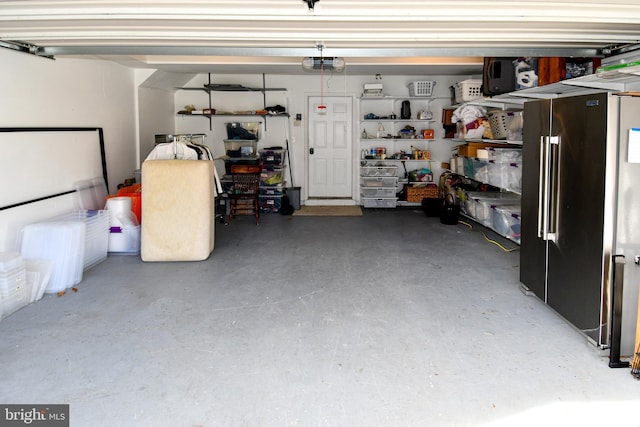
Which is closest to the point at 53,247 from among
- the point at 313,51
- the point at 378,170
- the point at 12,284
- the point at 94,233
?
the point at 12,284

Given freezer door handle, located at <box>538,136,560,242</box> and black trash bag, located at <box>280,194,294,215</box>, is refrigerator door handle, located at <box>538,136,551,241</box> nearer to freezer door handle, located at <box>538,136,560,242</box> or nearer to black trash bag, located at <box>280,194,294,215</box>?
freezer door handle, located at <box>538,136,560,242</box>

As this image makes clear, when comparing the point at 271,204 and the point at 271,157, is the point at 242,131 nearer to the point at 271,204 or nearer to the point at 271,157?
the point at 271,157

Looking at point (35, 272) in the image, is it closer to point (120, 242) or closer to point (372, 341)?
point (120, 242)

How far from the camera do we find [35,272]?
3.88m

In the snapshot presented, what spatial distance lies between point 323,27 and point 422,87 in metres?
5.30

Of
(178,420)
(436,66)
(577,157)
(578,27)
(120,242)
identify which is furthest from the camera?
(436,66)

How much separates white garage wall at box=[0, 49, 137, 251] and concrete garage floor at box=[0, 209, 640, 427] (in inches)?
34.7

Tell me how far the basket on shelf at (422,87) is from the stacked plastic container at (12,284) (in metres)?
6.70

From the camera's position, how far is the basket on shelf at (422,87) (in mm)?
8375

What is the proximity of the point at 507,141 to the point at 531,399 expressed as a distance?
386cm

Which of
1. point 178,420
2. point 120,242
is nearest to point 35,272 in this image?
point 120,242

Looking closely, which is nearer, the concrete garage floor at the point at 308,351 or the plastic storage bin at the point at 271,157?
the concrete garage floor at the point at 308,351

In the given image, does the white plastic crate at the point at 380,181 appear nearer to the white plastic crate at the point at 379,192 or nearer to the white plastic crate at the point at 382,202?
the white plastic crate at the point at 379,192

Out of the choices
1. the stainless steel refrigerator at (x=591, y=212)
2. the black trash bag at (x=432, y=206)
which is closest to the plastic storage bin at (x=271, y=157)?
the black trash bag at (x=432, y=206)
